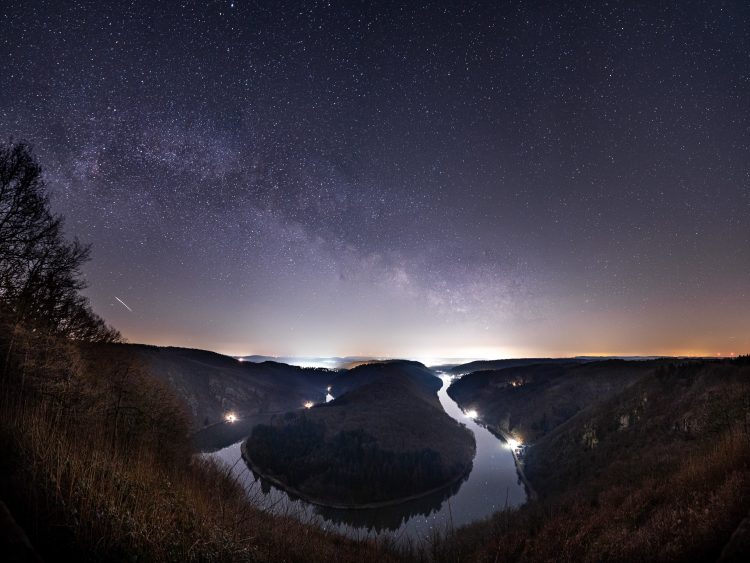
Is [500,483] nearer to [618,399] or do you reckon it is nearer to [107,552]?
[618,399]

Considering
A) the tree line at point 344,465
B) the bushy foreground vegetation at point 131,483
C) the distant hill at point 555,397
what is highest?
the bushy foreground vegetation at point 131,483

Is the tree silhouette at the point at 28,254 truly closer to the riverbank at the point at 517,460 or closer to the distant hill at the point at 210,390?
the riverbank at the point at 517,460

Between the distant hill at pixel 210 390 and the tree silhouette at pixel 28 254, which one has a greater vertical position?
the tree silhouette at pixel 28 254

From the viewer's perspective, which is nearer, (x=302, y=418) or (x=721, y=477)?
(x=721, y=477)

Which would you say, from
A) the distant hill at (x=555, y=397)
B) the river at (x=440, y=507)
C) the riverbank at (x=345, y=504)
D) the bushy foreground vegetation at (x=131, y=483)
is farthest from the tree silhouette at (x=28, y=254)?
the distant hill at (x=555, y=397)

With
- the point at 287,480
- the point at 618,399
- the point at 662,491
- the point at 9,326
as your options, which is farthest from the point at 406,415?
the point at 9,326

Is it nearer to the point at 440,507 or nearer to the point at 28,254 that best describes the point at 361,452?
the point at 440,507

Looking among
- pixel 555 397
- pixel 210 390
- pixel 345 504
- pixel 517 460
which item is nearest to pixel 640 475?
pixel 345 504

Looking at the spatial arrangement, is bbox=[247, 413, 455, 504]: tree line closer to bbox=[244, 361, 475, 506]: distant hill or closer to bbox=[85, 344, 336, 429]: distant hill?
bbox=[244, 361, 475, 506]: distant hill

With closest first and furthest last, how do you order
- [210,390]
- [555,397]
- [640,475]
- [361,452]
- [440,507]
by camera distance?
[640,475], [440,507], [361,452], [555,397], [210,390]
